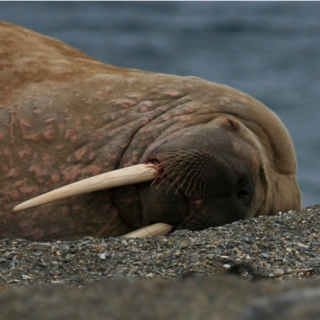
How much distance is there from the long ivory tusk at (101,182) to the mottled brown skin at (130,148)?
12 centimetres

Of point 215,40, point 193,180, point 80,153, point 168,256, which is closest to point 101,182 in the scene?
point 80,153

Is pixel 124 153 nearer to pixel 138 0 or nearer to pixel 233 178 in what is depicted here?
pixel 233 178

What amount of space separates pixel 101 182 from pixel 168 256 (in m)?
0.89

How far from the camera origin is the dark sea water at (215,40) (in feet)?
68.8

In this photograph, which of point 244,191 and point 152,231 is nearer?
point 152,231

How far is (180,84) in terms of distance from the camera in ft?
22.1

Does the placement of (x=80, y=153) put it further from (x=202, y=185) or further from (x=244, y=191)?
(x=244, y=191)

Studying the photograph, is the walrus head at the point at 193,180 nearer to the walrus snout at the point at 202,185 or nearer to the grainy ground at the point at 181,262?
the walrus snout at the point at 202,185

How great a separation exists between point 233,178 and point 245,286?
11.8 ft

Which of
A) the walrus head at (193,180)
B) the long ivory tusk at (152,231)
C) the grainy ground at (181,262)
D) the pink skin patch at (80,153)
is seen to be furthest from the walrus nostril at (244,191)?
the pink skin patch at (80,153)

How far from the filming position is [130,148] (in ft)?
20.7

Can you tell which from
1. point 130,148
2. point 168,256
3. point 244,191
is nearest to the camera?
point 168,256

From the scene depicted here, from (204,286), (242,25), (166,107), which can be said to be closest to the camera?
(204,286)

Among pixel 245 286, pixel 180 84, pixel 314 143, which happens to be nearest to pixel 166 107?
pixel 180 84
